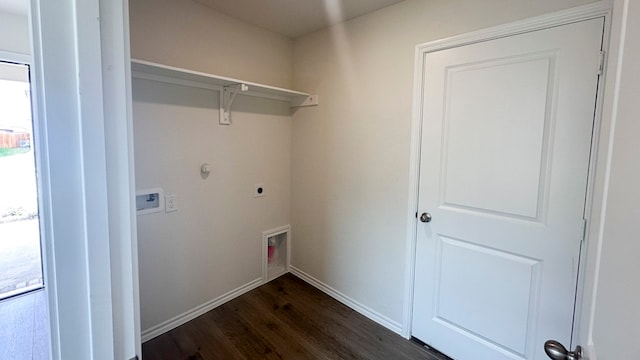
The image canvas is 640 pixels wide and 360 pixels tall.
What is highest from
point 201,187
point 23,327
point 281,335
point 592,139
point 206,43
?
point 206,43

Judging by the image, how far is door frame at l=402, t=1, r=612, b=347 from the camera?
50.9 inches

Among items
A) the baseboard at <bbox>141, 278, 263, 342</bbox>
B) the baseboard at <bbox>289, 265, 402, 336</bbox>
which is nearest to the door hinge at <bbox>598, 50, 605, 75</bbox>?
the baseboard at <bbox>289, 265, 402, 336</bbox>

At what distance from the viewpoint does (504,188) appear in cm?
165

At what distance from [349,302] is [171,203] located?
1.71m

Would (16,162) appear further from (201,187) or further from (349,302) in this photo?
(349,302)

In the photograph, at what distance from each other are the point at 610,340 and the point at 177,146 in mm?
2296

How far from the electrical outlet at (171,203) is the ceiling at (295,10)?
1461 mm

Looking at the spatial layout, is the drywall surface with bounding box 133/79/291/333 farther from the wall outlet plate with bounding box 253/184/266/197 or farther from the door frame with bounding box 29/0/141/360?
the door frame with bounding box 29/0/141/360

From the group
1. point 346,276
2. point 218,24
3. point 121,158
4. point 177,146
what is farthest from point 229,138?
point 121,158

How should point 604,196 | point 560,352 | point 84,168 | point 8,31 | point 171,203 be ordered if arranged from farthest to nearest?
point 171,203
point 8,31
point 560,352
point 604,196
point 84,168

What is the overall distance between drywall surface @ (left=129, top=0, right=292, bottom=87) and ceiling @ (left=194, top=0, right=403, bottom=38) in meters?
0.10

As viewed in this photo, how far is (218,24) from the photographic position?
2.24m

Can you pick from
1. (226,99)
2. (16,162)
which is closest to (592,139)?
(16,162)

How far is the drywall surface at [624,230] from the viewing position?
451mm
